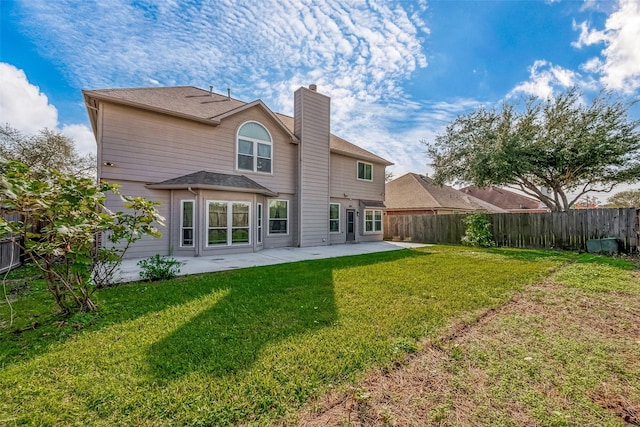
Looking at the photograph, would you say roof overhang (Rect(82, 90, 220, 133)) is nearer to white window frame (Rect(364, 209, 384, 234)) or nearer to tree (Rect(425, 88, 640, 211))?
white window frame (Rect(364, 209, 384, 234))

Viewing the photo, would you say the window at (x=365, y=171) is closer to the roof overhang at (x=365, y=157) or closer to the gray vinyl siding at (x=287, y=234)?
the roof overhang at (x=365, y=157)

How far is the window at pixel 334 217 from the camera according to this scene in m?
14.5

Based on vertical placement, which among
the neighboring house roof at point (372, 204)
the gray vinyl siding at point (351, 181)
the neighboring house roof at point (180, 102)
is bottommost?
the neighboring house roof at point (372, 204)

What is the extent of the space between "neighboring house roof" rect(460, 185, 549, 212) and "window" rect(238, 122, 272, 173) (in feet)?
85.3

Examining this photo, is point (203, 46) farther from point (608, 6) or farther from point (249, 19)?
point (608, 6)

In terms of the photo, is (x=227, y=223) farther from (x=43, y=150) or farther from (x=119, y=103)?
(x=43, y=150)

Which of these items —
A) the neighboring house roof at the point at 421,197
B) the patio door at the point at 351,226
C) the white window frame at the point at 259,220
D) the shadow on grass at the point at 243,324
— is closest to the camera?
the shadow on grass at the point at 243,324

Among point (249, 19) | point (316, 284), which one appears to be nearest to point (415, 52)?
point (249, 19)

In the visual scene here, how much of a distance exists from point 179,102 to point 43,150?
13.3 metres

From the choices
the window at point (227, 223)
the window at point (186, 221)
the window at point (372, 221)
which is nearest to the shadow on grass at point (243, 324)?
the window at point (227, 223)

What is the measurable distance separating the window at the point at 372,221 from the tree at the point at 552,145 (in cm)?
492

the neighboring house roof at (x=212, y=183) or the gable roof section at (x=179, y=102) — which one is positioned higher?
the gable roof section at (x=179, y=102)

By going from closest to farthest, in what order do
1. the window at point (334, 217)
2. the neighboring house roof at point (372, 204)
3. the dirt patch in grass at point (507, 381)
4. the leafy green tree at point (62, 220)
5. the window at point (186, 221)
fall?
the dirt patch in grass at point (507, 381) → the leafy green tree at point (62, 220) → the window at point (186, 221) → the window at point (334, 217) → the neighboring house roof at point (372, 204)

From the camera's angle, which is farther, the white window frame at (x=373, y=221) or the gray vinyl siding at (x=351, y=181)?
the white window frame at (x=373, y=221)
